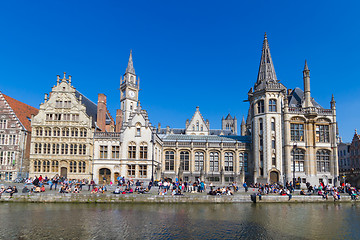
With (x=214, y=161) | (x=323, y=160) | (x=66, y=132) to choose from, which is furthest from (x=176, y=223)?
(x=323, y=160)

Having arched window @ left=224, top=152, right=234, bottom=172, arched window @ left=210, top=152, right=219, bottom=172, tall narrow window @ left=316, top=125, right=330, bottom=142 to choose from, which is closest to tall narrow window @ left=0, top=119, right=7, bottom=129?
arched window @ left=210, top=152, right=219, bottom=172

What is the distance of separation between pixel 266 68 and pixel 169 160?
24.3 meters

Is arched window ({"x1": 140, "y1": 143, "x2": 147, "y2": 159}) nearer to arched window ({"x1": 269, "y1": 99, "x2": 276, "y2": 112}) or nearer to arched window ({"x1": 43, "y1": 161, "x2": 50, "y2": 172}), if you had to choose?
arched window ({"x1": 43, "y1": 161, "x2": 50, "y2": 172})

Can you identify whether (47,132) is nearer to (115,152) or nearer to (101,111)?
(101,111)

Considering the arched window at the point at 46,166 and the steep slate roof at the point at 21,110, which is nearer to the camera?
the arched window at the point at 46,166

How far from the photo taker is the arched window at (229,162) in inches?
2110

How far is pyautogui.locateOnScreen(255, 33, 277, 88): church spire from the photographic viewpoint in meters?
53.2

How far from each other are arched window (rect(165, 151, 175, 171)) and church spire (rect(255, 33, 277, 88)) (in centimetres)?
1990

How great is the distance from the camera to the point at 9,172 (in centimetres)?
4716

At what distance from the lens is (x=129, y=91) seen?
2653 inches

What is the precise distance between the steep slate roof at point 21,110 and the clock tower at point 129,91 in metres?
19.1

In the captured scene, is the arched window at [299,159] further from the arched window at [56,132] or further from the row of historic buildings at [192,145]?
the arched window at [56,132]

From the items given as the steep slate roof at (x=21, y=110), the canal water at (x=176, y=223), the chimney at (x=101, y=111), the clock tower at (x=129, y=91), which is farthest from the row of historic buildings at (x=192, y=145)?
the canal water at (x=176, y=223)

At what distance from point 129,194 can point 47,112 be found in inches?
963
